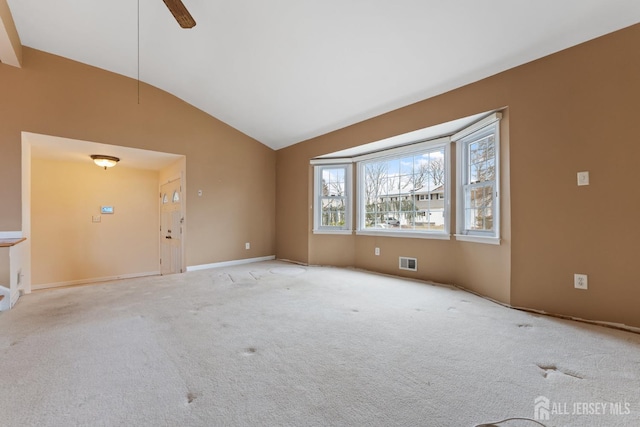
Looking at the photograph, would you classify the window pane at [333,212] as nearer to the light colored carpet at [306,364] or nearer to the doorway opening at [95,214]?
the light colored carpet at [306,364]

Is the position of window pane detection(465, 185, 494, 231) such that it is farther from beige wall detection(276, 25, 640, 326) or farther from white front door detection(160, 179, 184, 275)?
white front door detection(160, 179, 184, 275)

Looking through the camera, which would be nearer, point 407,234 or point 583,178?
point 583,178

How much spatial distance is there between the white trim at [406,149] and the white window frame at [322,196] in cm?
30

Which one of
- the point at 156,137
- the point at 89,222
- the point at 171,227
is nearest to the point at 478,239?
the point at 156,137

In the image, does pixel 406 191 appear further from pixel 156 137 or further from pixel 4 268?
pixel 4 268

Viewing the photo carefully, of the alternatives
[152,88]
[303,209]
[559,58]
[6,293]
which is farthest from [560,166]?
[6,293]

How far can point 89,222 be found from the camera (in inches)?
210

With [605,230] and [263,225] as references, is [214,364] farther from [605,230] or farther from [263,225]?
[263,225]

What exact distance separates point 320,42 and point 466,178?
256 centimetres

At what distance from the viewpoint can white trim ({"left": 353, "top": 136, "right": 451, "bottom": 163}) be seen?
379cm

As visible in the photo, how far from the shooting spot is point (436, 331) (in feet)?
7.15

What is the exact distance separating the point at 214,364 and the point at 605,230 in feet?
11.1

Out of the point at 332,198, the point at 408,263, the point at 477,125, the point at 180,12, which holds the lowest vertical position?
the point at 408,263

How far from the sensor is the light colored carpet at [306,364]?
1.27m
